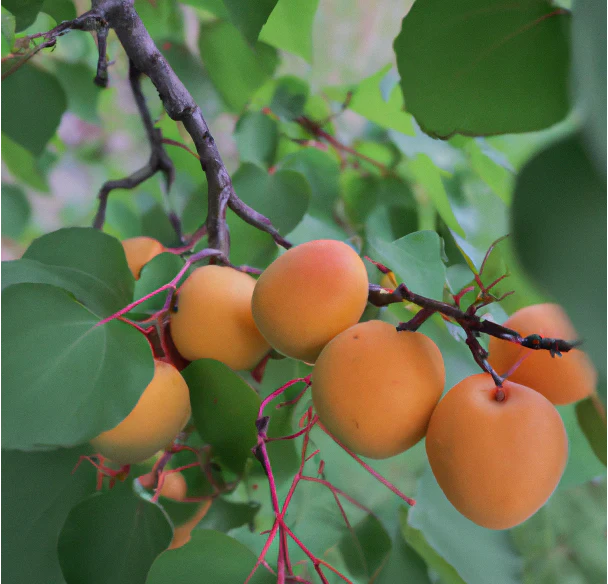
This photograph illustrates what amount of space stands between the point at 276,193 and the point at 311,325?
9.3 inches

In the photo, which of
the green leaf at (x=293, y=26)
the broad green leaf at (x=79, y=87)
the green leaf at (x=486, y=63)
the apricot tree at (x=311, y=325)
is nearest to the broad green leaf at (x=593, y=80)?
the apricot tree at (x=311, y=325)

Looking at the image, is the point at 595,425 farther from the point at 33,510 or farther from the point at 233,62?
the point at 233,62

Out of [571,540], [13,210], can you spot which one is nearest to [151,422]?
[13,210]

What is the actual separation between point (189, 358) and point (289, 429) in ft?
0.33

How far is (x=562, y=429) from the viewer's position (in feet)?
0.75

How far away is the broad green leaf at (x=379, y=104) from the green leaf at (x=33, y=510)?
0.39 metres

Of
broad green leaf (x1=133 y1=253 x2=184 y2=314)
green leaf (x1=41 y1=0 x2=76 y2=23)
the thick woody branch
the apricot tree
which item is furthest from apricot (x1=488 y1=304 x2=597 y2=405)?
green leaf (x1=41 y1=0 x2=76 y2=23)

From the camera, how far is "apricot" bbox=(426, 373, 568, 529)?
215mm

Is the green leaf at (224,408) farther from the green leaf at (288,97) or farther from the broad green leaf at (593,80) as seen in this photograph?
the green leaf at (288,97)

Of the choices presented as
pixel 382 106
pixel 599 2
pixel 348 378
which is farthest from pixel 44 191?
pixel 599 2

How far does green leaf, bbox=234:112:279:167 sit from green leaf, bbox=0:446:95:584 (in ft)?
1.11

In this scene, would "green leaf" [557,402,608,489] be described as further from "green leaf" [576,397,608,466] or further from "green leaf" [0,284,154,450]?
"green leaf" [0,284,154,450]

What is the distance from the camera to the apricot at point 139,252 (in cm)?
41

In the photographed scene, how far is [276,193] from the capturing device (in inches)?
18.4
